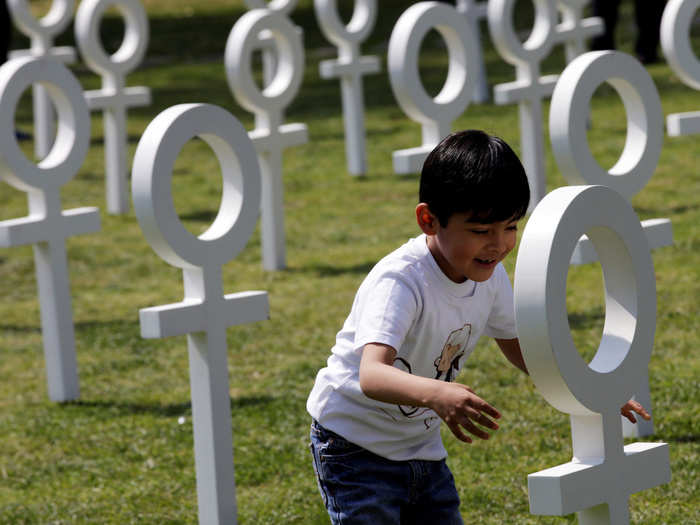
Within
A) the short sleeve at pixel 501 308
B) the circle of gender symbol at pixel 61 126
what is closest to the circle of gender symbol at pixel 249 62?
the circle of gender symbol at pixel 61 126

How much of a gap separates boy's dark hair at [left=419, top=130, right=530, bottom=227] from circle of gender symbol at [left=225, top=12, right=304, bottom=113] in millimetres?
5202

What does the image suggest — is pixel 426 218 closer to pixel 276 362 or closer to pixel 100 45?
pixel 276 362

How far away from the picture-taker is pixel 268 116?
8195 mm

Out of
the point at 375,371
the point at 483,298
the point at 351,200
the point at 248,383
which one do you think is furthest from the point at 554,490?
the point at 351,200

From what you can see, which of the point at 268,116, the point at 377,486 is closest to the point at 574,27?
the point at 268,116

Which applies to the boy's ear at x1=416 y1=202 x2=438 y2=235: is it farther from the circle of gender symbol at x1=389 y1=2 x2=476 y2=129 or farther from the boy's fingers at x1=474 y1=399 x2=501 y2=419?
the circle of gender symbol at x1=389 y1=2 x2=476 y2=129

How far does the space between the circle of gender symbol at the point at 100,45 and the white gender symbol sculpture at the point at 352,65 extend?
1.53 m

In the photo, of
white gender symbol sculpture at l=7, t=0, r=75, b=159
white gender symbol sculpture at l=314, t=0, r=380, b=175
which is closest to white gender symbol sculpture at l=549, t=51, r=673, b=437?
white gender symbol sculpture at l=314, t=0, r=380, b=175

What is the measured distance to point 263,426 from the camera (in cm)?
547

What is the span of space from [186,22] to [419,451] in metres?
21.5

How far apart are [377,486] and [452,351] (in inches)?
15.0

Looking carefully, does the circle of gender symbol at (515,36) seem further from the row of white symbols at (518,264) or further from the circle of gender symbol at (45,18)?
the circle of gender symbol at (45,18)

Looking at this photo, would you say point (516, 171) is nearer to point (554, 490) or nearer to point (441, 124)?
point (554, 490)

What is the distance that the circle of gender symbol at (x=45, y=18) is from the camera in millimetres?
11031
